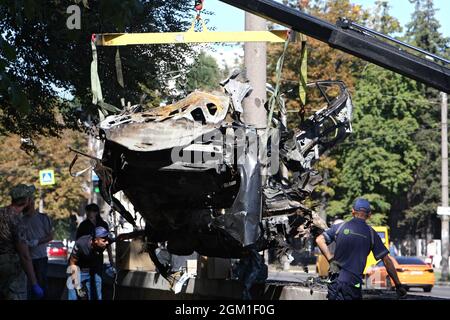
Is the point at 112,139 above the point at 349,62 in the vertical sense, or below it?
below

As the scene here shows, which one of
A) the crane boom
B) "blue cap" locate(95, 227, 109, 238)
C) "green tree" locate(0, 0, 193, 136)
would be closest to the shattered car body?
"blue cap" locate(95, 227, 109, 238)

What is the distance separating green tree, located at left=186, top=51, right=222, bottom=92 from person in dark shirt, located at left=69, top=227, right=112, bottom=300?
3.44 meters

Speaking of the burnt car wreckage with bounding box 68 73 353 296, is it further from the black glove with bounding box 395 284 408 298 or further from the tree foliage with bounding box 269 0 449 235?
the tree foliage with bounding box 269 0 449 235

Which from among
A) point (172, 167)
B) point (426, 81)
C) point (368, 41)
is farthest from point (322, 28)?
point (172, 167)

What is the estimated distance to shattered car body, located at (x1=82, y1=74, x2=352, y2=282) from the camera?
9555mm

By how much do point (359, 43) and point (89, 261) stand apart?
480 cm

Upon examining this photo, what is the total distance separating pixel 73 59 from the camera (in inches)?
525

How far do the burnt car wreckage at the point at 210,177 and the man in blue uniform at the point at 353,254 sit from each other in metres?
1.55

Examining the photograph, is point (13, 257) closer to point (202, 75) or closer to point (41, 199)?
point (202, 75)

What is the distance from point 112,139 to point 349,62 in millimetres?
42283

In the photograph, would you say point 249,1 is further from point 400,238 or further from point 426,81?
point 400,238

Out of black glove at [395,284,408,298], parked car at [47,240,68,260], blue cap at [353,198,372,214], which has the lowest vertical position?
parked car at [47,240,68,260]

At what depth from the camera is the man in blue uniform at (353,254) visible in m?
8.46

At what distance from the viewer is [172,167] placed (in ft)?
31.5
